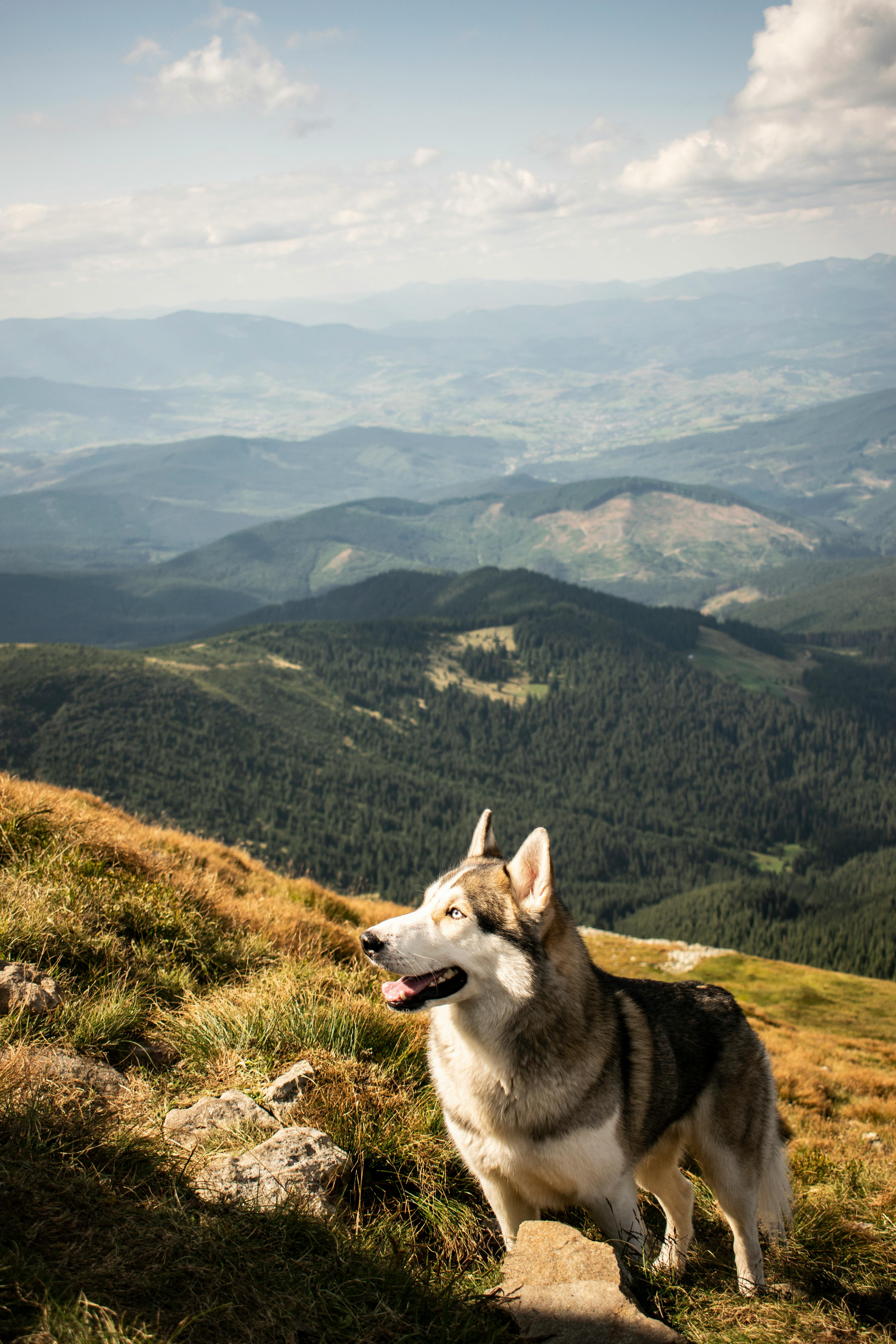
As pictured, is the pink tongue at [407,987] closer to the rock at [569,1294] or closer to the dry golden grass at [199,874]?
the rock at [569,1294]

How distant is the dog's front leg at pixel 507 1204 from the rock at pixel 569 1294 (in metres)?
0.32

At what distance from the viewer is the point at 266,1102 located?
6.73 m

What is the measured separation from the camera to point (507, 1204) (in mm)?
5723

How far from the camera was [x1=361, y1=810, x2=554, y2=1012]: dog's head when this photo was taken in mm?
5297

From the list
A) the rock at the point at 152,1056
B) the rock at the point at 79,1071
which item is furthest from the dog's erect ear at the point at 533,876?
the rock at the point at 152,1056

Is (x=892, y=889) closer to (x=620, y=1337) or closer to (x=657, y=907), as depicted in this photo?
(x=657, y=907)

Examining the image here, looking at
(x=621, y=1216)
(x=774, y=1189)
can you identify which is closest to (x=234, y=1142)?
(x=621, y=1216)

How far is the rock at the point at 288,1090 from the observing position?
664 cm

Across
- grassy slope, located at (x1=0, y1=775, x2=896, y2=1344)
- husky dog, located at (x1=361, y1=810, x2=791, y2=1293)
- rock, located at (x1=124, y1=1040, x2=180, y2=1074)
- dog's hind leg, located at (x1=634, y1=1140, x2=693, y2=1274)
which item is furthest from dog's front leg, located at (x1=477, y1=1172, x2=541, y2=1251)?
rock, located at (x1=124, y1=1040, x2=180, y2=1074)

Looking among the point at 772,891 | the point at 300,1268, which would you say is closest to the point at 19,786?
the point at 300,1268

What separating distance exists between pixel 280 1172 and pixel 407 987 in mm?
1817

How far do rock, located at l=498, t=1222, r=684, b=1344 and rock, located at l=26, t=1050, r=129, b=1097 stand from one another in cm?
351

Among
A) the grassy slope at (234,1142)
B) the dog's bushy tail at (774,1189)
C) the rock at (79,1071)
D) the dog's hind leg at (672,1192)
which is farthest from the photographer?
the dog's bushy tail at (774,1189)

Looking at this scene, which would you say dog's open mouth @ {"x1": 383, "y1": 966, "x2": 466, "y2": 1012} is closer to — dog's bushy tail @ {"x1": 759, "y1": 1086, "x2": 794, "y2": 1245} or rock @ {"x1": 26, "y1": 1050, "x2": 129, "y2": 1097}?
rock @ {"x1": 26, "y1": 1050, "x2": 129, "y2": 1097}
